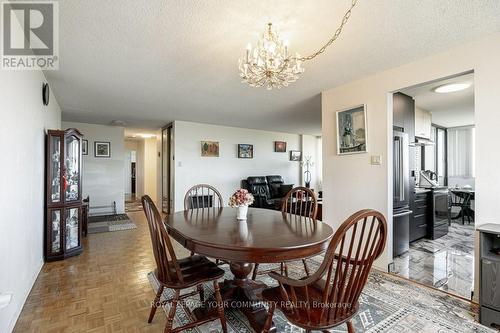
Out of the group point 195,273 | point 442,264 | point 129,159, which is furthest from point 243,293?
point 129,159

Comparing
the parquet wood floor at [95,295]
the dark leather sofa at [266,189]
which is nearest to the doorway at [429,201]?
the parquet wood floor at [95,295]

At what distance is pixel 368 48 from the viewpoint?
7.60 feet

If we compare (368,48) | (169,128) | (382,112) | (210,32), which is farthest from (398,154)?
(169,128)

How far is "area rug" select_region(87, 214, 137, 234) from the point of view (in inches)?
186

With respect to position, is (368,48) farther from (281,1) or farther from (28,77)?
(28,77)

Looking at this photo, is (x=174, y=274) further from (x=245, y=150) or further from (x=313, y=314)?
(x=245, y=150)

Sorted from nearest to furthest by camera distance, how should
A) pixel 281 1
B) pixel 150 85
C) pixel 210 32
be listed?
1. pixel 281 1
2. pixel 210 32
3. pixel 150 85

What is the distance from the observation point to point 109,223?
524cm

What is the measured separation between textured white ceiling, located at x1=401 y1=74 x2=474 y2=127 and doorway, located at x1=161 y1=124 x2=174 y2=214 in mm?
5003

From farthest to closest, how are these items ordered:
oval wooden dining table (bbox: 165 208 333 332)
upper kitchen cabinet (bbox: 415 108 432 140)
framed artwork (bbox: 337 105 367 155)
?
→ upper kitchen cabinet (bbox: 415 108 432 140) < framed artwork (bbox: 337 105 367 155) < oval wooden dining table (bbox: 165 208 333 332)

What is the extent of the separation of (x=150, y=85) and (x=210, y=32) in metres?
1.67

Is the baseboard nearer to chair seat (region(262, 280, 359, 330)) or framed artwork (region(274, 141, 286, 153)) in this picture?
chair seat (region(262, 280, 359, 330))

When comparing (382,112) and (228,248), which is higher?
(382,112)

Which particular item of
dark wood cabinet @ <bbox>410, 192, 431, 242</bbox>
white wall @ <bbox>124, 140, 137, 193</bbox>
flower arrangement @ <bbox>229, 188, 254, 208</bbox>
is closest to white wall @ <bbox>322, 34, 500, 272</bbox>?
dark wood cabinet @ <bbox>410, 192, 431, 242</bbox>
